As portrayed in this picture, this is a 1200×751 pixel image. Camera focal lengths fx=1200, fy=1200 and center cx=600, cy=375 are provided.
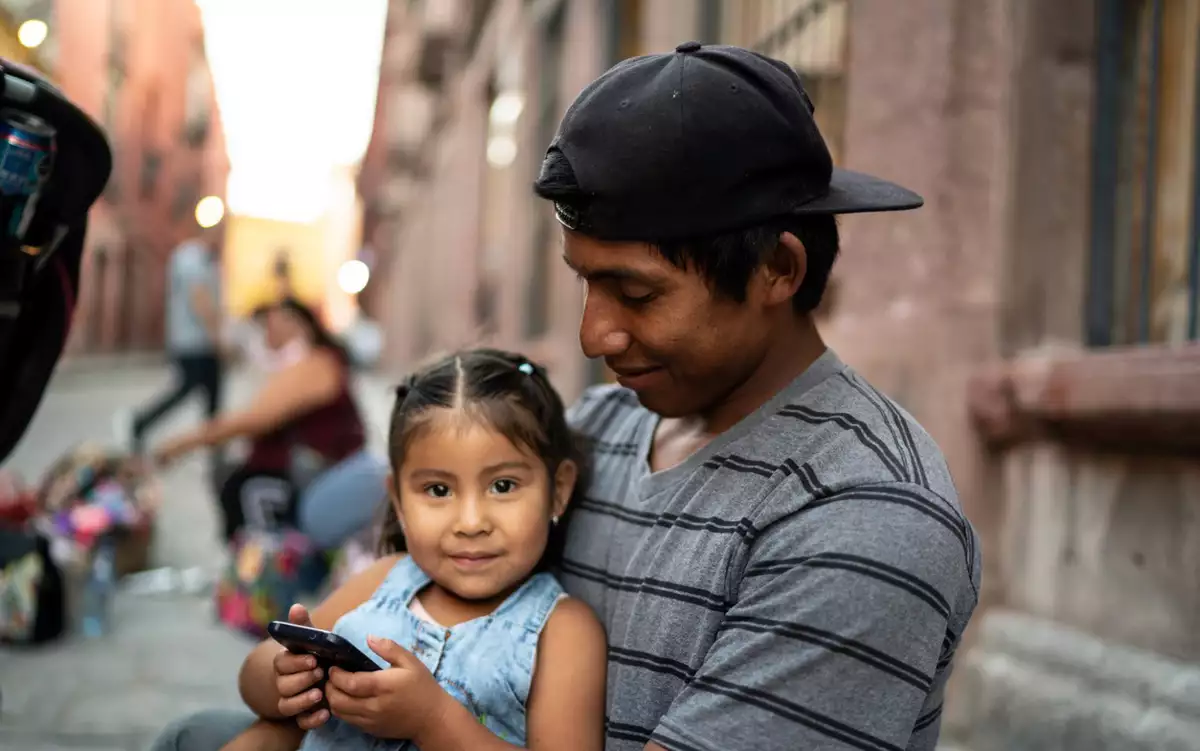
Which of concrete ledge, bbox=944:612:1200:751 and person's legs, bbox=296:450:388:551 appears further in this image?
person's legs, bbox=296:450:388:551

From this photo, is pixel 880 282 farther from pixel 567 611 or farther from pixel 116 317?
pixel 116 317

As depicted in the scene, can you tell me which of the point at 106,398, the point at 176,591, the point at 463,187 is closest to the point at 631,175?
the point at 176,591

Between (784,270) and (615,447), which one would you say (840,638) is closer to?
(784,270)

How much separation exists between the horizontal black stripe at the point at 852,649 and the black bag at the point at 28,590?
3.95 metres

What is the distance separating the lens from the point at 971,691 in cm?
334

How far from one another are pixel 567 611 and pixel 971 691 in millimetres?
1854

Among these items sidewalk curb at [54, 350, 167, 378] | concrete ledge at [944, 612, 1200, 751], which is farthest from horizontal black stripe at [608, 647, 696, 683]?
sidewalk curb at [54, 350, 167, 378]

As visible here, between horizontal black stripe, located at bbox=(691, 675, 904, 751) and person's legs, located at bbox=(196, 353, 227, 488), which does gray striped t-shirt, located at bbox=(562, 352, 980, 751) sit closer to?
horizontal black stripe, located at bbox=(691, 675, 904, 751)

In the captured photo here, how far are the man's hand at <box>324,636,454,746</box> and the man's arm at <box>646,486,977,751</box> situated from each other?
1.23 feet

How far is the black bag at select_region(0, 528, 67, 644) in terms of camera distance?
15.1 feet

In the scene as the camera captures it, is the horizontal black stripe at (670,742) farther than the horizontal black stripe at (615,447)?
No

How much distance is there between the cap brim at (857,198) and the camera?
1700mm

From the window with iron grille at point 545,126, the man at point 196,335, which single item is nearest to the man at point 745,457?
the window with iron grille at point 545,126

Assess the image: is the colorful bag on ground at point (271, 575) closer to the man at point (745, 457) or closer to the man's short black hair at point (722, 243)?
the man at point (745, 457)
